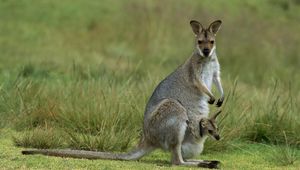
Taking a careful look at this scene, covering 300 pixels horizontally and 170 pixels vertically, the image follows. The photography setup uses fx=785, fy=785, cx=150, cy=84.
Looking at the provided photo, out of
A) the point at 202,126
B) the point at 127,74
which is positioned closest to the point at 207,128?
the point at 202,126

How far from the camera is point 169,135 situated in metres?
8.09

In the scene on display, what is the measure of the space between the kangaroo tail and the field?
0.12 meters

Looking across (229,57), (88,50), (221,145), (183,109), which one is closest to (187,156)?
(183,109)

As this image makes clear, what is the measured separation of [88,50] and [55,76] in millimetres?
4565

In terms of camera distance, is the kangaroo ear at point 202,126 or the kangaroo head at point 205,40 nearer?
the kangaroo ear at point 202,126

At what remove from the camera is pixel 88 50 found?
65.2 feet

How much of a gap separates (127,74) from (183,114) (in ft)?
19.9

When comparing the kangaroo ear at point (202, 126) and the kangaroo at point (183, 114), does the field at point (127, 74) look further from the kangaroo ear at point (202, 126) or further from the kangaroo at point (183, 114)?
the kangaroo ear at point (202, 126)

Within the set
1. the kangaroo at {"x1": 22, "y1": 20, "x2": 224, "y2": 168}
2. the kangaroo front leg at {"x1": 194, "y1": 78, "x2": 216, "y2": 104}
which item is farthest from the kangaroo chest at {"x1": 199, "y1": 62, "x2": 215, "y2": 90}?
the kangaroo front leg at {"x1": 194, "y1": 78, "x2": 216, "y2": 104}

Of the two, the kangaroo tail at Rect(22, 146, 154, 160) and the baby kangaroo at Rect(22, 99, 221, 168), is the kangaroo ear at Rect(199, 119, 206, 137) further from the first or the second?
the kangaroo tail at Rect(22, 146, 154, 160)

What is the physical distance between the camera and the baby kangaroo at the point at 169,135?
8.11 meters

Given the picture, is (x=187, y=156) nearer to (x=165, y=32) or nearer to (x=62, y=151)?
(x=62, y=151)

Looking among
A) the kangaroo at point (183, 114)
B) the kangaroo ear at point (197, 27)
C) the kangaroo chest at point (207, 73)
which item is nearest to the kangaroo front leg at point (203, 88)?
the kangaroo at point (183, 114)

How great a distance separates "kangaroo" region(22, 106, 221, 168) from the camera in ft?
26.6
